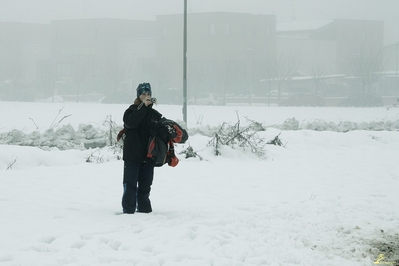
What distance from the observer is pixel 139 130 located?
6.97 metres

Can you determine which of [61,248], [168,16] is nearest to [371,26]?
[168,16]

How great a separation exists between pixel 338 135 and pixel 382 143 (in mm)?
1366

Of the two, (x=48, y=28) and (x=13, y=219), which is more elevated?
(x=48, y=28)

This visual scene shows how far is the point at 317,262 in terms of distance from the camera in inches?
233

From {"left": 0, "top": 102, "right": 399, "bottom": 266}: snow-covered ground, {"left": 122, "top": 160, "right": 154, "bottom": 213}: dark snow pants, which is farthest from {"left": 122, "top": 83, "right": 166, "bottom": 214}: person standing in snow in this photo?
{"left": 0, "top": 102, "right": 399, "bottom": 266}: snow-covered ground

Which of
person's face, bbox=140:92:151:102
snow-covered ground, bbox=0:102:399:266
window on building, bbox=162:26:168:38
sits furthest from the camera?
window on building, bbox=162:26:168:38

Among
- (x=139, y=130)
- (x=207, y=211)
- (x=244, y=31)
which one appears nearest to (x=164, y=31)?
(x=244, y=31)

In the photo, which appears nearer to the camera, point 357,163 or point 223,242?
point 223,242

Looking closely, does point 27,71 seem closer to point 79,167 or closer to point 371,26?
point 371,26

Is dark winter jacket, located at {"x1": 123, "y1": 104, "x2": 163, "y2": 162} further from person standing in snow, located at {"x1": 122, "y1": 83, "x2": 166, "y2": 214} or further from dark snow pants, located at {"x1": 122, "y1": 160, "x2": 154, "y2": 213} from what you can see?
dark snow pants, located at {"x1": 122, "y1": 160, "x2": 154, "y2": 213}

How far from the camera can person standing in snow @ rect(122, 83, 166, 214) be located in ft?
22.4

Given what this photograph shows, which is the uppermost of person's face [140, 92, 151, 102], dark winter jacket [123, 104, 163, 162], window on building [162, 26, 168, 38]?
window on building [162, 26, 168, 38]

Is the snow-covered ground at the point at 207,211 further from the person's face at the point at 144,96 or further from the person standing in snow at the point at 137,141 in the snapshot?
the person's face at the point at 144,96

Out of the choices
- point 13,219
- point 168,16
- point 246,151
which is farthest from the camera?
point 168,16
